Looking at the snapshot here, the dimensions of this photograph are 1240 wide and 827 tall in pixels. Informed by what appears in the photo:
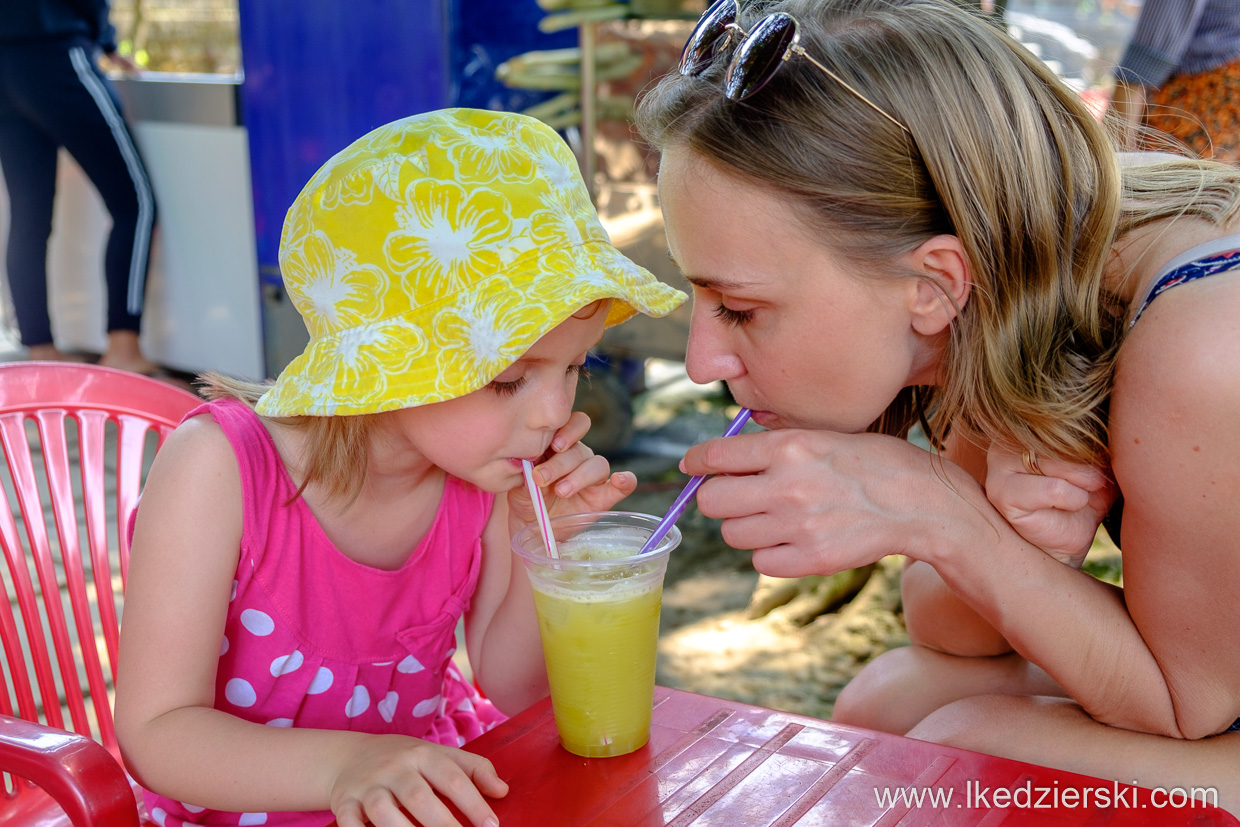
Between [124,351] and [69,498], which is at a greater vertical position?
[69,498]

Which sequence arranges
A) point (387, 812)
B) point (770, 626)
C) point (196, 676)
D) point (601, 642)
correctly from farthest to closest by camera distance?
point (770, 626) → point (196, 676) → point (601, 642) → point (387, 812)

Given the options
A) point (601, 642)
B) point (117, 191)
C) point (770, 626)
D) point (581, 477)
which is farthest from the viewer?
point (117, 191)

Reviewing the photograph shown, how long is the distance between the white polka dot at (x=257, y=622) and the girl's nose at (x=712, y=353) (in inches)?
25.2

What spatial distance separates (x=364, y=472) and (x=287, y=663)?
0.89 feet

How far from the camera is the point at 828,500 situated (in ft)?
4.50

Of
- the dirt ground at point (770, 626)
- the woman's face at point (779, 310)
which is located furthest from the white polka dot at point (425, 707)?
the dirt ground at point (770, 626)

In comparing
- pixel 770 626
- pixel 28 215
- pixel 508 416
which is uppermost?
pixel 508 416

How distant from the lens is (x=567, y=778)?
1.14 m

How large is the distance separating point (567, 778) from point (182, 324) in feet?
15.7

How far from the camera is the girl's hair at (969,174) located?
133cm

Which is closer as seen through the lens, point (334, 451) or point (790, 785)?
point (790, 785)

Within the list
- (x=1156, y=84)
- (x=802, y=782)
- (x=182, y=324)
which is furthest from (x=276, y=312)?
(x=802, y=782)

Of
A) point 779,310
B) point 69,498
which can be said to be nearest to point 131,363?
point 69,498

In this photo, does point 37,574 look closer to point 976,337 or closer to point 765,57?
point 765,57
